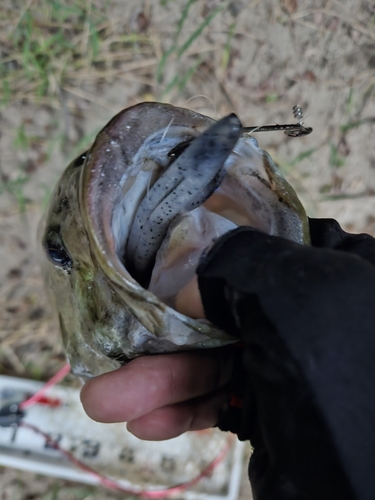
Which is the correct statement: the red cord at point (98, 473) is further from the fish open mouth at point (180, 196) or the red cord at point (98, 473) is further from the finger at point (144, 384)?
the fish open mouth at point (180, 196)

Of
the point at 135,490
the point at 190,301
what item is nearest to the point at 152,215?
the point at 190,301

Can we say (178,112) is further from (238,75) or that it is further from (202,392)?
(238,75)

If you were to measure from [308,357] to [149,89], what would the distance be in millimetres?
1802

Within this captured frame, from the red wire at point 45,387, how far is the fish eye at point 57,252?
1207 mm

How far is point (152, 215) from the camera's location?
0.98 metres

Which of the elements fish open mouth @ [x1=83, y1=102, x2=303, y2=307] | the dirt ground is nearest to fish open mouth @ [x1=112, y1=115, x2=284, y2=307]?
fish open mouth @ [x1=83, y1=102, x2=303, y2=307]

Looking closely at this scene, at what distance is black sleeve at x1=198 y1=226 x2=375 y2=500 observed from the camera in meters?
0.69

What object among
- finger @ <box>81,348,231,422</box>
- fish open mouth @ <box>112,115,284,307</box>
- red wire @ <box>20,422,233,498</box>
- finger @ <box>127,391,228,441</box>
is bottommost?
red wire @ <box>20,422,233,498</box>

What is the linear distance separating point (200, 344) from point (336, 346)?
317mm

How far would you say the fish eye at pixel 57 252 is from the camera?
1.08 metres

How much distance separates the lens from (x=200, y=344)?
0.95m

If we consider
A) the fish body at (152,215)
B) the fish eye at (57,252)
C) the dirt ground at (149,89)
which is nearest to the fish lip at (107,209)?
the fish body at (152,215)

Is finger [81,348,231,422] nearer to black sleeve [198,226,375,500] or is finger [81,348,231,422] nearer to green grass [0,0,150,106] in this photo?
black sleeve [198,226,375,500]

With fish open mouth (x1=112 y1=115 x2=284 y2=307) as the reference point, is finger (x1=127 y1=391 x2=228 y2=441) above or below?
below
